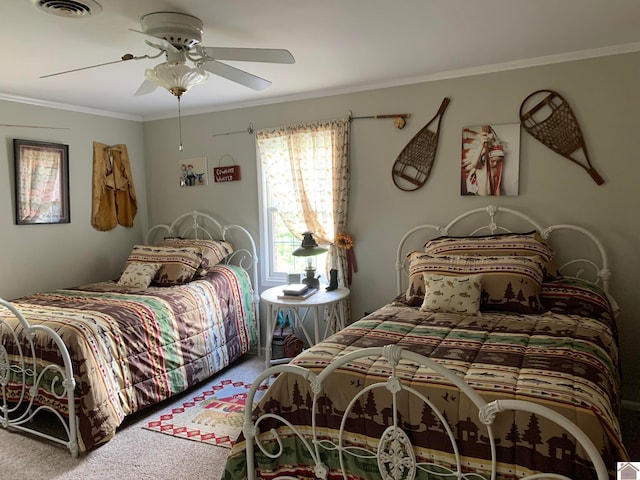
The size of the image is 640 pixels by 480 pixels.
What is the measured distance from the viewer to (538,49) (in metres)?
2.77

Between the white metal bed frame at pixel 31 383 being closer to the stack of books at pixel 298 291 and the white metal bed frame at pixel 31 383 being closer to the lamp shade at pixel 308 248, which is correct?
the stack of books at pixel 298 291

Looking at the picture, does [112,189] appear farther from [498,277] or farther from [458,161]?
[498,277]

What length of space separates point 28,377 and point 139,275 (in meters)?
1.10

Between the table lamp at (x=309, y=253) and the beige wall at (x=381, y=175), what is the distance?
0.32 m

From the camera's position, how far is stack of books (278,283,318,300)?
11.0ft

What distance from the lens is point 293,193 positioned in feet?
12.6

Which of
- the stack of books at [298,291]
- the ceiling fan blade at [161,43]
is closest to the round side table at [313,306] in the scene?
the stack of books at [298,291]

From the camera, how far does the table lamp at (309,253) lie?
344 cm

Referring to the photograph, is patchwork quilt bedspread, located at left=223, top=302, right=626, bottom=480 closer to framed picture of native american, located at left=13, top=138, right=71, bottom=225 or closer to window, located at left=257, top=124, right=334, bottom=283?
window, located at left=257, top=124, right=334, bottom=283

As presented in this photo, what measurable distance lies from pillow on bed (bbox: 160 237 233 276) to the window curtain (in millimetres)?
607

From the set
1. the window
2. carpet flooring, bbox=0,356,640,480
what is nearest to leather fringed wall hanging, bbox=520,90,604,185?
the window

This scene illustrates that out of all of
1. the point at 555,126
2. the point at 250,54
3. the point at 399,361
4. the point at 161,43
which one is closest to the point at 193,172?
the point at 161,43

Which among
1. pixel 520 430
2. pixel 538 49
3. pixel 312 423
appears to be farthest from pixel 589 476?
pixel 538 49

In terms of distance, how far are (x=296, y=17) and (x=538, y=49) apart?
4.94 feet
